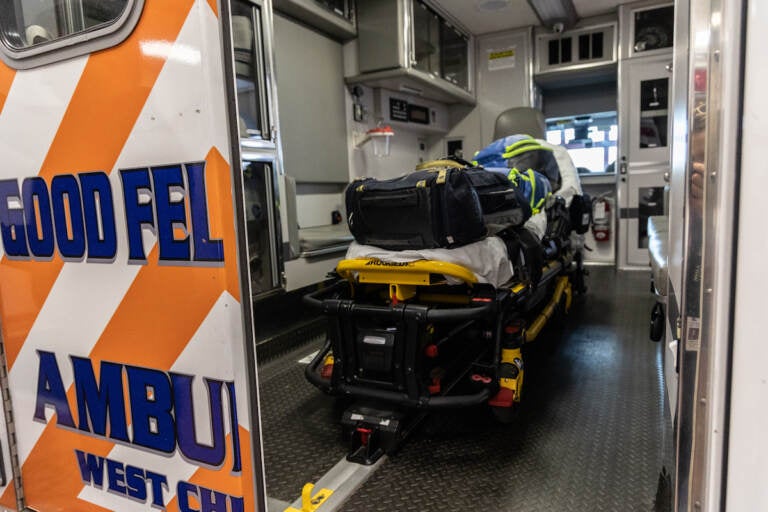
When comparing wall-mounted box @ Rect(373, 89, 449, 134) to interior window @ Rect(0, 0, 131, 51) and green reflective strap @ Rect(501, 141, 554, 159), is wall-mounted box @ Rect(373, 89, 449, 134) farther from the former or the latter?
interior window @ Rect(0, 0, 131, 51)

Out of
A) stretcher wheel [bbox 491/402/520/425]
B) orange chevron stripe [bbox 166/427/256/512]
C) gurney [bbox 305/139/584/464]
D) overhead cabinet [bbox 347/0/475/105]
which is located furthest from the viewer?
overhead cabinet [bbox 347/0/475/105]

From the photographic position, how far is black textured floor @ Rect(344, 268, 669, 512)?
1818 mm

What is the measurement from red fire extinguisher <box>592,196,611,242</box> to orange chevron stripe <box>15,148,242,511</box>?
20.3ft

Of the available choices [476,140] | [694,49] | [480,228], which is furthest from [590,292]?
[694,49]

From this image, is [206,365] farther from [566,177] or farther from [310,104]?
[566,177]

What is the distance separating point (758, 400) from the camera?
27.0 inches

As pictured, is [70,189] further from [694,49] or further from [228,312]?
[694,49]

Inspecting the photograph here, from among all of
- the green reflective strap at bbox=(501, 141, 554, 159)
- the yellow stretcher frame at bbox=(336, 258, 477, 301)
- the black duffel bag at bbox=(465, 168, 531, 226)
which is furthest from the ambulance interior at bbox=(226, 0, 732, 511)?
the green reflective strap at bbox=(501, 141, 554, 159)

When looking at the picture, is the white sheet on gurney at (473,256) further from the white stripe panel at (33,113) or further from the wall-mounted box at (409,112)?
the wall-mounted box at (409,112)

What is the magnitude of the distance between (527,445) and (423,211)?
46.0 inches

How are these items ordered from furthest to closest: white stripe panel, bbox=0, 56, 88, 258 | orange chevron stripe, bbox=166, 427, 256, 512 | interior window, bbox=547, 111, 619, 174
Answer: interior window, bbox=547, 111, 619, 174 → white stripe panel, bbox=0, 56, 88, 258 → orange chevron stripe, bbox=166, 427, 256, 512

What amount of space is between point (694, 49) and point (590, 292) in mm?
4679

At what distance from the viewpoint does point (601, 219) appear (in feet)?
21.0

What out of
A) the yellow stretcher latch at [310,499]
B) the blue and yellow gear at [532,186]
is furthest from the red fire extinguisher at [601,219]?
the yellow stretcher latch at [310,499]
